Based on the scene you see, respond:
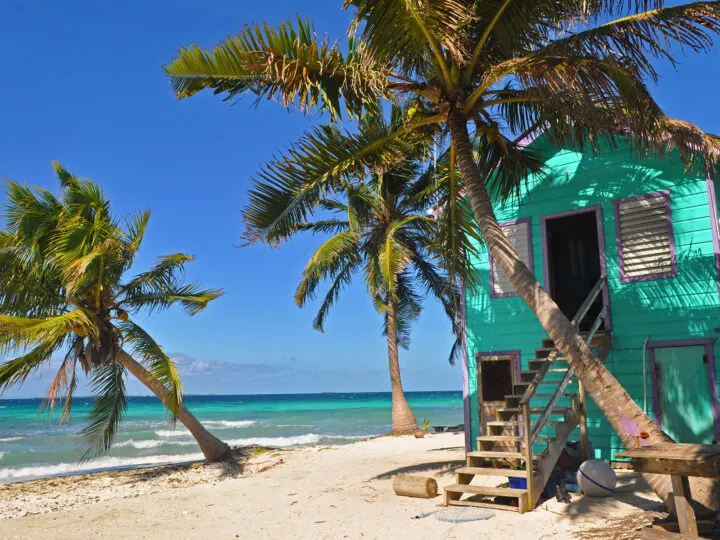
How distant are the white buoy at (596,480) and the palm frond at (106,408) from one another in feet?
34.2

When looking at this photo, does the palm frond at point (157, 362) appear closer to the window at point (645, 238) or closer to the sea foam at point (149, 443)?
→ the window at point (645, 238)

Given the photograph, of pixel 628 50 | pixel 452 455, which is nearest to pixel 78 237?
pixel 452 455

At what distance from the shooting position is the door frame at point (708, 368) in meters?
10.1

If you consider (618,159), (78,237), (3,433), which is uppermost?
(618,159)

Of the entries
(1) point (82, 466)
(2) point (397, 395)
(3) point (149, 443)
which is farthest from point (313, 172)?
(3) point (149, 443)

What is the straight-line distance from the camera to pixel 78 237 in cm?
1356

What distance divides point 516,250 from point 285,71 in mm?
6400

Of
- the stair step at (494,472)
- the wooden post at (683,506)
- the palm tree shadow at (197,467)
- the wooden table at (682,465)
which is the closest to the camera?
the wooden table at (682,465)

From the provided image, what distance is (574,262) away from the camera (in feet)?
46.8

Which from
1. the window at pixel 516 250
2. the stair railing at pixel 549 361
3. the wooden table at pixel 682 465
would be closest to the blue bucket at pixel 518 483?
the stair railing at pixel 549 361

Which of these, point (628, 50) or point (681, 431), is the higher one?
point (628, 50)

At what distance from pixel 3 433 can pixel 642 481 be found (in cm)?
4384

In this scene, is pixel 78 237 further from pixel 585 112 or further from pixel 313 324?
pixel 313 324

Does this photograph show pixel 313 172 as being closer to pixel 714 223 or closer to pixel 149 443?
pixel 714 223
